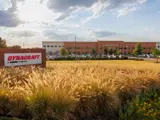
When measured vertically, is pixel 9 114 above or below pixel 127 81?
below

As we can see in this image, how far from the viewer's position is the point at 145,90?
7.64 meters

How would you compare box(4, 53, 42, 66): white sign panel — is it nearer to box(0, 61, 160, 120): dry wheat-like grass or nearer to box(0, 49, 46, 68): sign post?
box(0, 49, 46, 68): sign post

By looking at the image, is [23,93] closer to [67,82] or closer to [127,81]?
[67,82]

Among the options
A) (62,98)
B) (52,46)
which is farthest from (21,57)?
(52,46)

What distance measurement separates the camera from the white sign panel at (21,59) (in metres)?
16.3

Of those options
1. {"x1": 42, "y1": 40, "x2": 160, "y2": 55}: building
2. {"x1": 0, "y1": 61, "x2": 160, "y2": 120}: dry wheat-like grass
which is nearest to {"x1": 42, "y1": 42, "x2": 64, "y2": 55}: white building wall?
{"x1": 42, "y1": 40, "x2": 160, "y2": 55}: building

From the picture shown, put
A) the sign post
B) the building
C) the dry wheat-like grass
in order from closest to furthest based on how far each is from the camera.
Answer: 1. the dry wheat-like grass
2. the sign post
3. the building

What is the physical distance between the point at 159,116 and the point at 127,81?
6.58 ft

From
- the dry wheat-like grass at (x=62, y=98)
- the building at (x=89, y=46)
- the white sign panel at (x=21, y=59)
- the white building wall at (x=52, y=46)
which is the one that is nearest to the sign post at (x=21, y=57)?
the white sign panel at (x=21, y=59)

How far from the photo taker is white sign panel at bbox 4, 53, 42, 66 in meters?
16.3

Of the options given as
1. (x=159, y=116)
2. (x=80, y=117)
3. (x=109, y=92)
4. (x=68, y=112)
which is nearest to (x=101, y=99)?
(x=109, y=92)

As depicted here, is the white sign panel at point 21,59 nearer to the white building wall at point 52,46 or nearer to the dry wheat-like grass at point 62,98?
the dry wheat-like grass at point 62,98

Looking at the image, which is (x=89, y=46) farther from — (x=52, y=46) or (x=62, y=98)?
(x=62, y=98)

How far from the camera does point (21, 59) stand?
1728 cm
